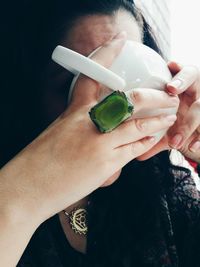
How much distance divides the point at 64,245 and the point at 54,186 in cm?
42

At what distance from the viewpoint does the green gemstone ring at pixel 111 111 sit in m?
0.54

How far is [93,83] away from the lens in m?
0.61

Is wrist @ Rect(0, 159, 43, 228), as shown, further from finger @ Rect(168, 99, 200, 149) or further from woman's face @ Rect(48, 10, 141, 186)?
finger @ Rect(168, 99, 200, 149)

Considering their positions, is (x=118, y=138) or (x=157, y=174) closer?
(x=118, y=138)

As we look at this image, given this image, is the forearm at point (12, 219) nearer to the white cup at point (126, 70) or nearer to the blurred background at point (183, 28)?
the white cup at point (126, 70)

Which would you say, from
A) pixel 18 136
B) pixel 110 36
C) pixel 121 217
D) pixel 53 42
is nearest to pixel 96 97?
pixel 110 36

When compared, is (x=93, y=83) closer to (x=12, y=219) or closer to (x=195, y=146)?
(x=12, y=219)

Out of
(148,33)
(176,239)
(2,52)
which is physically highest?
(2,52)

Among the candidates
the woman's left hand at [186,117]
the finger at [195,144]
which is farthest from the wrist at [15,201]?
the finger at [195,144]

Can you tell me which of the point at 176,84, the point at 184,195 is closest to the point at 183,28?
the point at 184,195

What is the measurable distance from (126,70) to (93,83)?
0.21 feet

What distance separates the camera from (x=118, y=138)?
→ 1.92 feet

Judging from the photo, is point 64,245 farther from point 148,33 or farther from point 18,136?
point 148,33

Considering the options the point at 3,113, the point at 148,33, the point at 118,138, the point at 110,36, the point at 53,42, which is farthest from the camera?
the point at 148,33
